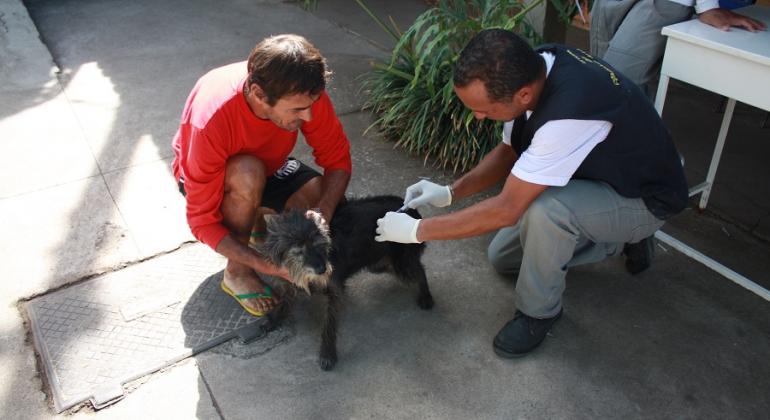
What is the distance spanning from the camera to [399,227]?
251 cm

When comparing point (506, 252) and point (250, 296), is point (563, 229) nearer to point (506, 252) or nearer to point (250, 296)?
point (506, 252)

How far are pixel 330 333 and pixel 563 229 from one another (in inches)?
42.3

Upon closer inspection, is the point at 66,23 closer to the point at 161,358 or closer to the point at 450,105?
the point at 450,105

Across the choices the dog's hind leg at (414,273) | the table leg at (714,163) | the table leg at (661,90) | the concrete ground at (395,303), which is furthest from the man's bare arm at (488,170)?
the table leg at (714,163)

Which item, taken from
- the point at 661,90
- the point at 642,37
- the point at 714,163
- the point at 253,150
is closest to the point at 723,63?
the point at 661,90

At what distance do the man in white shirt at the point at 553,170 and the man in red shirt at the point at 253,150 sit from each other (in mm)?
526

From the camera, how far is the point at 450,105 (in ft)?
13.1

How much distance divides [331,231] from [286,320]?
1.89 feet

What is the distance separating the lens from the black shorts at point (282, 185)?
118 inches

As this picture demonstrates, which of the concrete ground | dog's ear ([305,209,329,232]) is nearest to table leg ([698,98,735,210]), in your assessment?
the concrete ground

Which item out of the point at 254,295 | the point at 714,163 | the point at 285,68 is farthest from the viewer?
the point at 714,163

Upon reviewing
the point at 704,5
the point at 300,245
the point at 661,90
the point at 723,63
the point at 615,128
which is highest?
the point at 704,5

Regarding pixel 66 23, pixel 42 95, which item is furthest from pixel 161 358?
pixel 66 23

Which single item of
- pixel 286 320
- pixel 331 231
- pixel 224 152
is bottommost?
pixel 286 320
